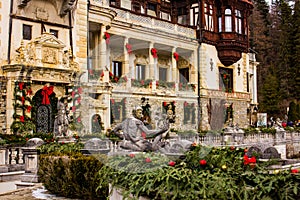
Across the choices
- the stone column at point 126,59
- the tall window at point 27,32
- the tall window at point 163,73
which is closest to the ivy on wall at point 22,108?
the tall window at point 27,32

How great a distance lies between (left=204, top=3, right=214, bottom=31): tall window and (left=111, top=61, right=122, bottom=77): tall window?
9.45 metres

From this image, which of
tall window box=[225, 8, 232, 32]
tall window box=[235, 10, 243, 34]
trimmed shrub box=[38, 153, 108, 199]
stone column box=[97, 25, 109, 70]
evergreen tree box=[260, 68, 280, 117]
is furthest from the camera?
evergreen tree box=[260, 68, 280, 117]

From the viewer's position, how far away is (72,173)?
33.5 ft

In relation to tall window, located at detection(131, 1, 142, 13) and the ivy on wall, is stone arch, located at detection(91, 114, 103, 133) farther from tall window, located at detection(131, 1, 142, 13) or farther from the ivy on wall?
tall window, located at detection(131, 1, 142, 13)

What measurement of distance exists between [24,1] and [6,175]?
9.86 meters

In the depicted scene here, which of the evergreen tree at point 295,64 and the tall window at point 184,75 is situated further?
the evergreen tree at point 295,64

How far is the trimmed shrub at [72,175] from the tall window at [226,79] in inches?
1123

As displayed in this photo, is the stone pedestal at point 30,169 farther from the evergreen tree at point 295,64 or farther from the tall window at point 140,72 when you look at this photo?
the evergreen tree at point 295,64

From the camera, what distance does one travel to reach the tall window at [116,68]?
106ft

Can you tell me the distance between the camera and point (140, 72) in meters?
34.9

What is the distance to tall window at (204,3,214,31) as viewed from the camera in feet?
123

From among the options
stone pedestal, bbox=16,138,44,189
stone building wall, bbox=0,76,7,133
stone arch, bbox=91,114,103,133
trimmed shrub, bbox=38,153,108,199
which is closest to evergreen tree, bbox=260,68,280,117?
stone arch, bbox=91,114,103,133

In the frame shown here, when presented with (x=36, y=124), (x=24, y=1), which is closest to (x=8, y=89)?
(x=36, y=124)

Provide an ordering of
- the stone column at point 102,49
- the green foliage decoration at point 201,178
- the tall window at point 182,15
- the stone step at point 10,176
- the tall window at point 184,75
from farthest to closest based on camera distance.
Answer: the tall window at point 182,15, the tall window at point 184,75, the stone column at point 102,49, the stone step at point 10,176, the green foliage decoration at point 201,178
